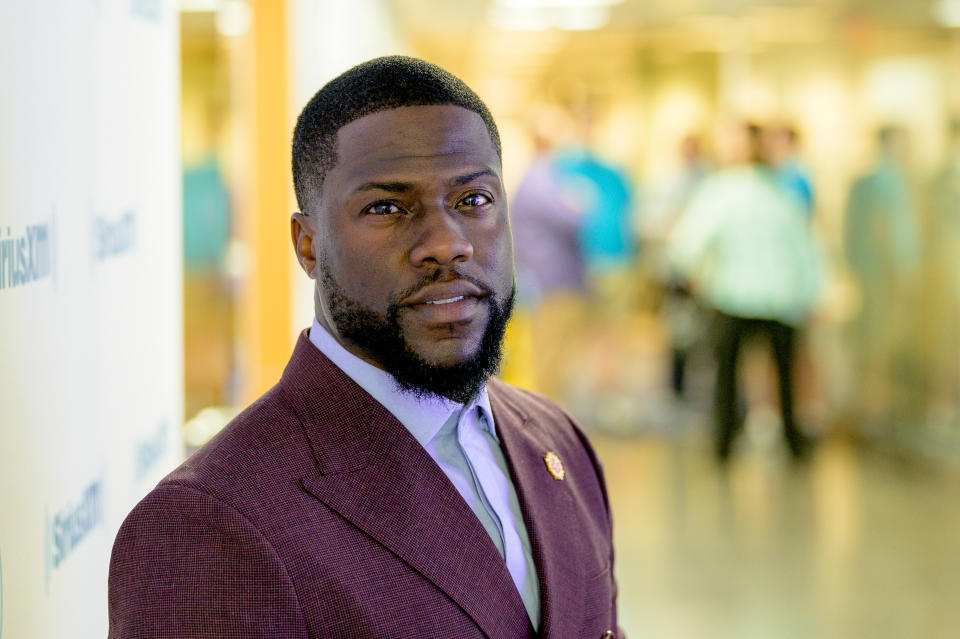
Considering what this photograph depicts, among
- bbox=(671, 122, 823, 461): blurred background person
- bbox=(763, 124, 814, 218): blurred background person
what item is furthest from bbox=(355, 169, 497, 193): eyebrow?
bbox=(763, 124, 814, 218): blurred background person

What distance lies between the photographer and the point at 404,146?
123cm

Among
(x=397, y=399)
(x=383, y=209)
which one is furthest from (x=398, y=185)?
(x=397, y=399)

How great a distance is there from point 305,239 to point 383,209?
153 mm

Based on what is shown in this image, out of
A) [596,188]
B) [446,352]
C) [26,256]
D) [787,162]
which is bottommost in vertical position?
[446,352]

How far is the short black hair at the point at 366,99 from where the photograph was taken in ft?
4.13

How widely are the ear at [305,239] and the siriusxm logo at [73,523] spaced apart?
1.69 ft

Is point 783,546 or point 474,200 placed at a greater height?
point 474,200

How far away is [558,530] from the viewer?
142cm

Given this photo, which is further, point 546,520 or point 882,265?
point 882,265

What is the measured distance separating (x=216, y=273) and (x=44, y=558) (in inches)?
165

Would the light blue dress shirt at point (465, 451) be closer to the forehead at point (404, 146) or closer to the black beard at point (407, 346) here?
the black beard at point (407, 346)

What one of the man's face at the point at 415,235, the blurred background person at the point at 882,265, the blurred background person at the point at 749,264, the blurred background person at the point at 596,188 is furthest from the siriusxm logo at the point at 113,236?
the blurred background person at the point at 882,265

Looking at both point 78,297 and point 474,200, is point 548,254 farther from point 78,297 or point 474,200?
point 474,200

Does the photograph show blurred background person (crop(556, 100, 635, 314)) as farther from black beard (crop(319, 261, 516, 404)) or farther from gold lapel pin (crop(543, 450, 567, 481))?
black beard (crop(319, 261, 516, 404))
